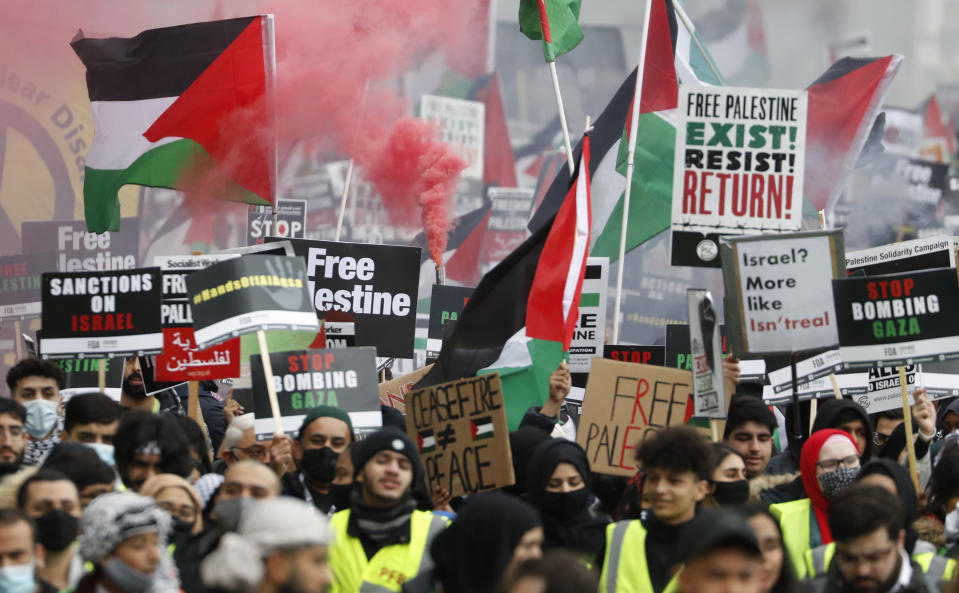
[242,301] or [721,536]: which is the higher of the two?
[242,301]

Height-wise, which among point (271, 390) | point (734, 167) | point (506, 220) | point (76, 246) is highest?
point (506, 220)

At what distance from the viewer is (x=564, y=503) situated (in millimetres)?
5961

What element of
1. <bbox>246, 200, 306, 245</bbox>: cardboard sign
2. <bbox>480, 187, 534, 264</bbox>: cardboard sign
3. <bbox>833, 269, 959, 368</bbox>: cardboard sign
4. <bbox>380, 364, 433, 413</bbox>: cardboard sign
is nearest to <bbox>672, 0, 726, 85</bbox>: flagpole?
<bbox>380, 364, 433, 413</bbox>: cardboard sign

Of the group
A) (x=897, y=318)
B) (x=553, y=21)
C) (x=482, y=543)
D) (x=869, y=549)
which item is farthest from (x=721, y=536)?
(x=553, y=21)

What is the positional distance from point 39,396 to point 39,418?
236 mm

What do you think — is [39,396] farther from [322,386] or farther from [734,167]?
[734,167]

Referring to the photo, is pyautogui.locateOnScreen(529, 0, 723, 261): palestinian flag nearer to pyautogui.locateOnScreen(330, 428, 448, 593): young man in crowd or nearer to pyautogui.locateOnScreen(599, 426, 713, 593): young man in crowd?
pyautogui.locateOnScreen(599, 426, 713, 593): young man in crowd

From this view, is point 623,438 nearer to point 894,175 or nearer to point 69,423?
point 69,423

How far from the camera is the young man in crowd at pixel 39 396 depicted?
7.25 metres

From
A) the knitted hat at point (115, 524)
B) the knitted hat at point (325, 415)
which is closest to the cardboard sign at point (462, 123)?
the knitted hat at point (325, 415)

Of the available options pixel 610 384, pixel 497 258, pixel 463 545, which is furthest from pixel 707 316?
pixel 497 258

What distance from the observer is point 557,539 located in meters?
5.95

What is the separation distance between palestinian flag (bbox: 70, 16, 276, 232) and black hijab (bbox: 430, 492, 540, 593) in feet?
18.9

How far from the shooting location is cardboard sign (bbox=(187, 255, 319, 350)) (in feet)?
24.7
